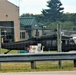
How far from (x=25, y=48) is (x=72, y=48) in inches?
120

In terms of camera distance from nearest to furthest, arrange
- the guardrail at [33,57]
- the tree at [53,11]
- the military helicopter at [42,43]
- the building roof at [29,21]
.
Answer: the guardrail at [33,57]
the military helicopter at [42,43]
the building roof at [29,21]
the tree at [53,11]

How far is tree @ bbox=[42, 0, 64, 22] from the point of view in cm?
10634

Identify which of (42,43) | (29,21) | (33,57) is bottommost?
(33,57)

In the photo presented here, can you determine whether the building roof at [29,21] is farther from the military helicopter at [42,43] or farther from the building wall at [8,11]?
the military helicopter at [42,43]

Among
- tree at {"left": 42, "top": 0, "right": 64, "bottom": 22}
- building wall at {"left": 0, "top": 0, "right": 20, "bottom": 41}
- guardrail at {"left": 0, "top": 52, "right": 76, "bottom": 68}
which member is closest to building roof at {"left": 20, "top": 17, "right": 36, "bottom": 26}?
building wall at {"left": 0, "top": 0, "right": 20, "bottom": 41}

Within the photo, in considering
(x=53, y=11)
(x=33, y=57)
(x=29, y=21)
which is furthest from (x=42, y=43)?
(x=53, y=11)

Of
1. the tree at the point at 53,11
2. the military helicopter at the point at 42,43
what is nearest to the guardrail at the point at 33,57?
the military helicopter at the point at 42,43

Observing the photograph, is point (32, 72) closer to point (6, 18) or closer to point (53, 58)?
point (53, 58)

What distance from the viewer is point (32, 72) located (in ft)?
44.9

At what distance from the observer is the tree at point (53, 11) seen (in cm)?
10634

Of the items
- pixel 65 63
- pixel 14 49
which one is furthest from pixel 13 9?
pixel 65 63

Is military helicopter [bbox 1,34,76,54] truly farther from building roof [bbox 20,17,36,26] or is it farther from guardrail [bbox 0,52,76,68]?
building roof [bbox 20,17,36,26]

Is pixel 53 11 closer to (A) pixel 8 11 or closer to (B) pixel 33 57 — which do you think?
Result: (A) pixel 8 11

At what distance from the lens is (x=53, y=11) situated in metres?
113
